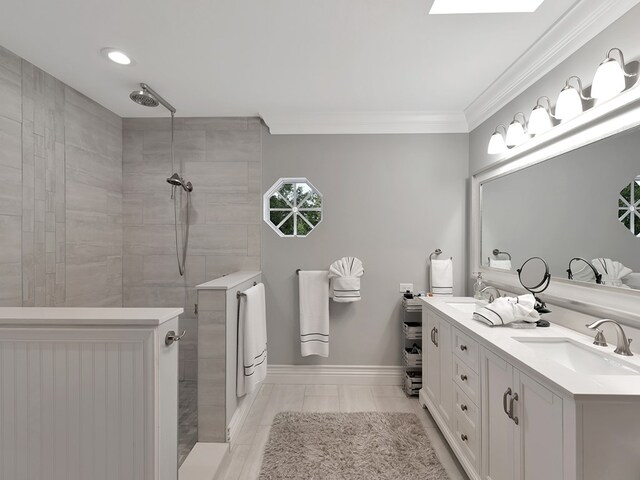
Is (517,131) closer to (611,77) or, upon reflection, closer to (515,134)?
(515,134)

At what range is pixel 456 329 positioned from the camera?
1850 millimetres

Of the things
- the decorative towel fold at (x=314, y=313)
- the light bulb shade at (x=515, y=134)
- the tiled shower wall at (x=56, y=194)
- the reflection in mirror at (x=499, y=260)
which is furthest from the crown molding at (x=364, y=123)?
the tiled shower wall at (x=56, y=194)

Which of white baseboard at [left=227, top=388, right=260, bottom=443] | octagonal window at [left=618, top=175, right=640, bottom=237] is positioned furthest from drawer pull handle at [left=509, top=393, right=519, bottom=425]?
white baseboard at [left=227, top=388, right=260, bottom=443]

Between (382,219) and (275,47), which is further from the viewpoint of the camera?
(382,219)

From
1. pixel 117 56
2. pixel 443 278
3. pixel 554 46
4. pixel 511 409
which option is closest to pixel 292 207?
pixel 443 278

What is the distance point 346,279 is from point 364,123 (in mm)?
1372

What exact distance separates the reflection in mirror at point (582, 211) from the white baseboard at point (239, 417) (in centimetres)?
214

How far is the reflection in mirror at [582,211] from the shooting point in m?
1.35

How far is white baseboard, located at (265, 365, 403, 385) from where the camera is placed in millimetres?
2842

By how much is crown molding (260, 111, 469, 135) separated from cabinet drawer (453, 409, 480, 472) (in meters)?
2.22

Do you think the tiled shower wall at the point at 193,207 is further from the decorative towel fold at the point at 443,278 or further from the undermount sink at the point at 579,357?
the undermount sink at the point at 579,357

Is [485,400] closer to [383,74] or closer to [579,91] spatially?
[579,91]

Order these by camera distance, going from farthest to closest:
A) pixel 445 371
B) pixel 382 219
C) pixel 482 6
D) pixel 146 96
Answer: pixel 382 219
pixel 146 96
pixel 445 371
pixel 482 6

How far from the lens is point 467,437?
168cm
